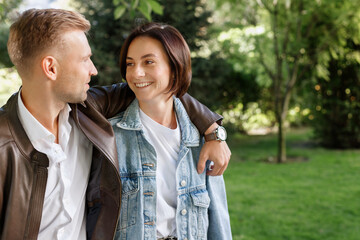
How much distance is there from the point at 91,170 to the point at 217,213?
619mm

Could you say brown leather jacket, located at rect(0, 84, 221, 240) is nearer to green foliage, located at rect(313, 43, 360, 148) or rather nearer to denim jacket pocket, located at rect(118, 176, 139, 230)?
denim jacket pocket, located at rect(118, 176, 139, 230)

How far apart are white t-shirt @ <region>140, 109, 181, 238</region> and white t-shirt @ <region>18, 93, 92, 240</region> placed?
1.01ft

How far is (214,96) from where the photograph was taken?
9.98 metres

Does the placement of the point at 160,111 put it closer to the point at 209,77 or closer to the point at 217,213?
the point at 217,213

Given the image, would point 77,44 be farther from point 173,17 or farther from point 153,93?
point 173,17

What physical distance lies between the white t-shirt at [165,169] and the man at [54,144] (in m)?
0.22

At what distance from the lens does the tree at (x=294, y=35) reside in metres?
8.12

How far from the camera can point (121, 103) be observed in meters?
1.83

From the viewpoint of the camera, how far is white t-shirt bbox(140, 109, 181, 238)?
1682mm

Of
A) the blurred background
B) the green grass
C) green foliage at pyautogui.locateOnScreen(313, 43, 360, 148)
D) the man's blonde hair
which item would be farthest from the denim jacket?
green foliage at pyautogui.locateOnScreen(313, 43, 360, 148)

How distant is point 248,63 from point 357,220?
511cm

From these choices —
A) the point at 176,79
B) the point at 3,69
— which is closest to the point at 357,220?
the point at 176,79

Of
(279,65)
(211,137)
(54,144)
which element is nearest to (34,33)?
(54,144)

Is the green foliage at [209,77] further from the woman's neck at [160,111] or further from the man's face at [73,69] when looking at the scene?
the man's face at [73,69]
